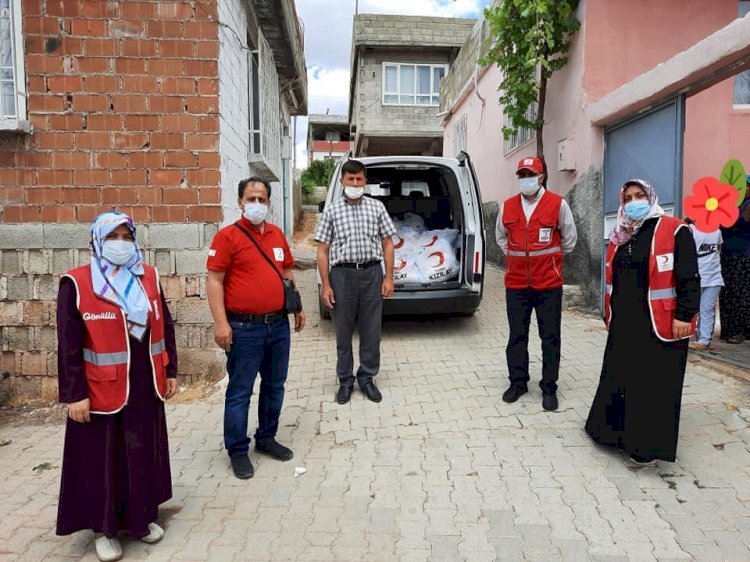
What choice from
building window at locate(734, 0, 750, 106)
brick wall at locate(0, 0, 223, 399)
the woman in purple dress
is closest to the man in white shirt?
building window at locate(734, 0, 750, 106)

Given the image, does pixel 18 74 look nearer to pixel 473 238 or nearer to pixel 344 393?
pixel 344 393

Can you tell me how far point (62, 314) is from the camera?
252 cm

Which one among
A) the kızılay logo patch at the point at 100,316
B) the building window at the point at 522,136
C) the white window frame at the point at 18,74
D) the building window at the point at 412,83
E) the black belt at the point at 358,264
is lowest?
the kızılay logo patch at the point at 100,316

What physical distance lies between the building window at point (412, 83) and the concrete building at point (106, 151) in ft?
54.0

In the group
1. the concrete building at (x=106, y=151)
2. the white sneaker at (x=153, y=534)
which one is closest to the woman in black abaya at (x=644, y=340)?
the white sneaker at (x=153, y=534)

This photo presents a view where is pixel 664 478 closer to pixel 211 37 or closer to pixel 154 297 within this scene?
pixel 154 297

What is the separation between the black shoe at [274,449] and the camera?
366 cm

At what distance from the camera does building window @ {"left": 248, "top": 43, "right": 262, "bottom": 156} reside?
23.3 feet

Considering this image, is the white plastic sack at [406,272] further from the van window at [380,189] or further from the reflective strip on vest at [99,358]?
the reflective strip on vest at [99,358]

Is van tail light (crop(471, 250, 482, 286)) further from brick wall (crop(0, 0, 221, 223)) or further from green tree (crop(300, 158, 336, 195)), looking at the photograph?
green tree (crop(300, 158, 336, 195))

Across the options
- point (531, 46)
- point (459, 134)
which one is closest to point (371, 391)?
point (531, 46)

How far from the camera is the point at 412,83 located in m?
21.2

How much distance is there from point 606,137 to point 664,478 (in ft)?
15.1

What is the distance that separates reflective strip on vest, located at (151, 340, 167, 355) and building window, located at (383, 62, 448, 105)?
19.4 m
